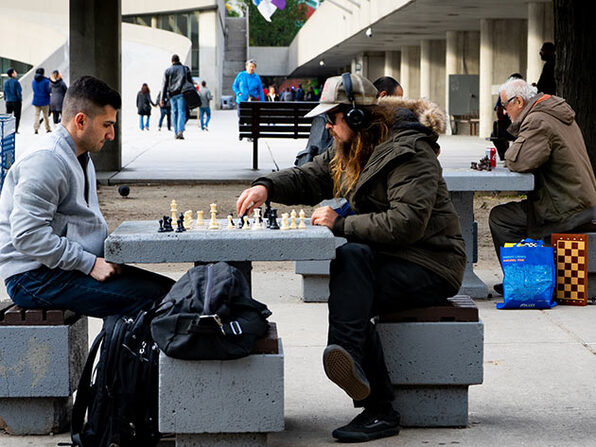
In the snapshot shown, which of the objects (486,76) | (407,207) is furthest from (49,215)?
(486,76)

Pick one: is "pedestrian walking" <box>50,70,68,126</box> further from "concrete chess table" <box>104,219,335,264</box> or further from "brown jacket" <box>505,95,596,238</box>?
"concrete chess table" <box>104,219,335,264</box>

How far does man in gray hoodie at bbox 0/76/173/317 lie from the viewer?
433 centimetres

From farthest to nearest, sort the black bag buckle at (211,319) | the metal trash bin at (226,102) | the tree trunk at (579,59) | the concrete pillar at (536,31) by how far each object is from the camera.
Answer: the metal trash bin at (226,102)
the concrete pillar at (536,31)
the tree trunk at (579,59)
the black bag buckle at (211,319)

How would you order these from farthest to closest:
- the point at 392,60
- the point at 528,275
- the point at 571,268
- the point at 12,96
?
the point at 392,60 < the point at 12,96 < the point at 571,268 < the point at 528,275

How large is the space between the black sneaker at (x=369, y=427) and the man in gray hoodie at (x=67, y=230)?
0.97 meters

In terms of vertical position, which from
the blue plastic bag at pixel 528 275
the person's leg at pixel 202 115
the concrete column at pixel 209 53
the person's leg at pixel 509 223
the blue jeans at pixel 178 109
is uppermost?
the concrete column at pixel 209 53

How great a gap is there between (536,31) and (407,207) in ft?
78.6

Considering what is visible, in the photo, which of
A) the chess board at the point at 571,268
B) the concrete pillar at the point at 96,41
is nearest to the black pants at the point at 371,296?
the chess board at the point at 571,268

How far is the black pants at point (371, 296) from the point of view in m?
4.37

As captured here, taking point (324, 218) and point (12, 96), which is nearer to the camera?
point (324, 218)

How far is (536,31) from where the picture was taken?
27250 millimetres

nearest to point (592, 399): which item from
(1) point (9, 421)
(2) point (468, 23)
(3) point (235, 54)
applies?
(1) point (9, 421)

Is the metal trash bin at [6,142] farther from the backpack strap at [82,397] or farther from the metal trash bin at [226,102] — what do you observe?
the metal trash bin at [226,102]

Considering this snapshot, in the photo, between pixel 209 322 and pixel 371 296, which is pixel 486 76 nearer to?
pixel 371 296
